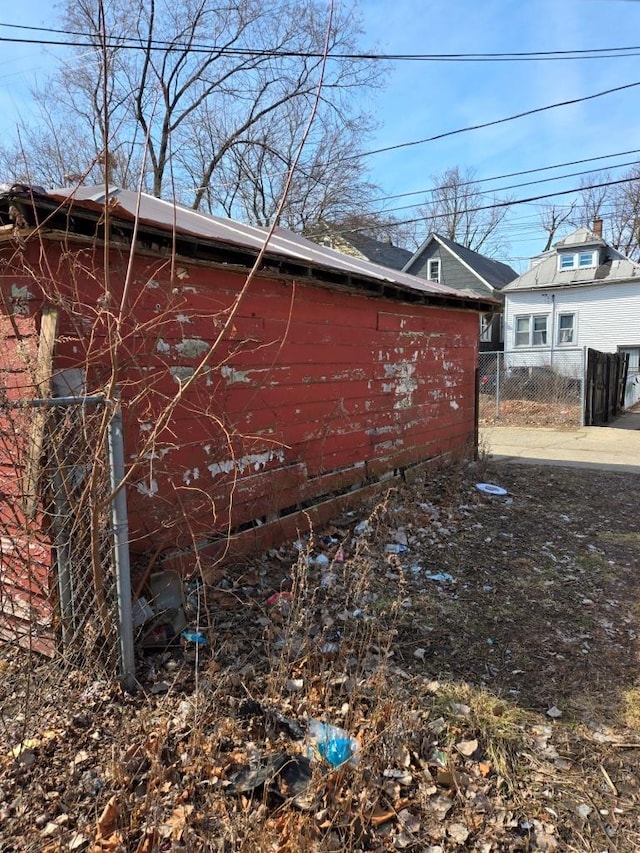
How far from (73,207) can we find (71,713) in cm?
261

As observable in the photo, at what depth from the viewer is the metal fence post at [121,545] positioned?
269 cm

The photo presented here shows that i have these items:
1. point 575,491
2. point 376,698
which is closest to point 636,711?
point 376,698

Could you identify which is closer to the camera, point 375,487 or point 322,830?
point 322,830

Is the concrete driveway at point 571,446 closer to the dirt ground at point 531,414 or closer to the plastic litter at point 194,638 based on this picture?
the dirt ground at point 531,414

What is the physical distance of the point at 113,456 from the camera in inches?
106

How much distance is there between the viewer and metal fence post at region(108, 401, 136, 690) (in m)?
2.69

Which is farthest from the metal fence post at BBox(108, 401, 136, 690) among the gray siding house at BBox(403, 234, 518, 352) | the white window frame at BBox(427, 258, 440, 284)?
the white window frame at BBox(427, 258, 440, 284)

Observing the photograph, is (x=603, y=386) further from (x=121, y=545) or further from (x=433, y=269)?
(x=121, y=545)

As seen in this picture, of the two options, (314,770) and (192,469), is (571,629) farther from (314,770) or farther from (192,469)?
(192,469)

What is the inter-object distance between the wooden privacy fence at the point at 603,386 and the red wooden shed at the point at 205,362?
965 centimetres

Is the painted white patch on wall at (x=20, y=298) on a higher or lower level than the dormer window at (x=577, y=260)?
lower

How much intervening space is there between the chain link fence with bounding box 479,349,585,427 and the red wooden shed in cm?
841

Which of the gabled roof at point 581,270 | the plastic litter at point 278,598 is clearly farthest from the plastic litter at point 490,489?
the gabled roof at point 581,270

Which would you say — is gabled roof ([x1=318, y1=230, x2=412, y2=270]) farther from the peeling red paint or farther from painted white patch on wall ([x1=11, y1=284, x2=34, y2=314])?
painted white patch on wall ([x1=11, y1=284, x2=34, y2=314])
